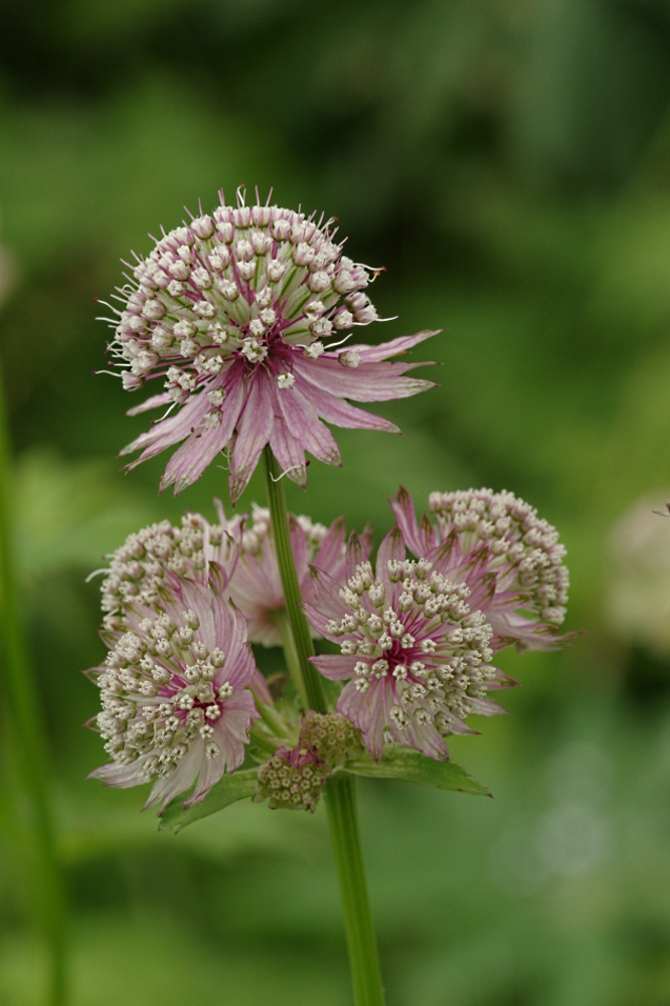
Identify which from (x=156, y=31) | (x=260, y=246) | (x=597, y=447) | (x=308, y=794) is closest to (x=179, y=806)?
(x=308, y=794)

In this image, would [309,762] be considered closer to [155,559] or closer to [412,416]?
[155,559]

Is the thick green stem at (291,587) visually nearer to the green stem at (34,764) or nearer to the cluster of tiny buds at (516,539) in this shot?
the cluster of tiny buds at (516,539)

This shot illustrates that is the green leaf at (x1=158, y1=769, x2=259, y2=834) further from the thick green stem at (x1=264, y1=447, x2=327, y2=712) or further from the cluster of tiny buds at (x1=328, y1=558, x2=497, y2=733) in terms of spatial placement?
the cluster of tiny buds at (x1=328, y1=558, x2=497, y2=733)

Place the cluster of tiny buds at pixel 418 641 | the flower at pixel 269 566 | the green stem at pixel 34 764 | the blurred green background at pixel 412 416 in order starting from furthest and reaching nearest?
the blurred green background at pixel 412 416, the green stem at pixel 34 764, the flower at pixel 269 566, the cluster of tiny buds at pixel 418 641

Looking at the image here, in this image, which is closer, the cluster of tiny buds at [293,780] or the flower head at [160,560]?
the cluster of tiny buds at [293,780]

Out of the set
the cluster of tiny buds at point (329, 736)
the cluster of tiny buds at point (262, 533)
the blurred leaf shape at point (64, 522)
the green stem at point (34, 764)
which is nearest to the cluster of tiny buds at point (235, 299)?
the cluster of tiny buds at point (262, 533)

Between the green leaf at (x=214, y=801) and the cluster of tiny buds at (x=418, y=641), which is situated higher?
the cluster of tiny buds at (x=418, y=641)

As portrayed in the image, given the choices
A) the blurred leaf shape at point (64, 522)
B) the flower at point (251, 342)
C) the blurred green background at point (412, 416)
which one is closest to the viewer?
the flower at point (251, 342)
